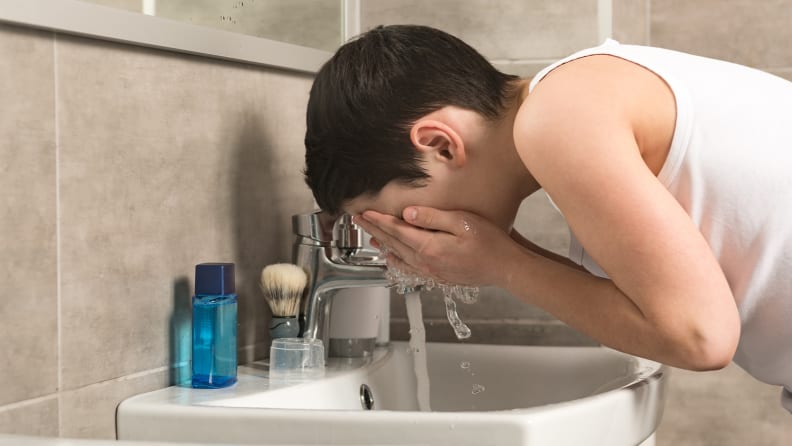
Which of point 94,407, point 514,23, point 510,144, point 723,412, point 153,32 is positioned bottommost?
point 723,412

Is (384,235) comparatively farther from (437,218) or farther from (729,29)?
(729,29)

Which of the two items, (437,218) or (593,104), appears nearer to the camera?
(593,104)

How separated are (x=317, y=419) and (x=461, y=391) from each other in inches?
21.2

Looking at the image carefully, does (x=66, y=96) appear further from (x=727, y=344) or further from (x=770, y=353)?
(x=770, y=353)

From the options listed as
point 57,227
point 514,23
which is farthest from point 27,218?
point 514,23

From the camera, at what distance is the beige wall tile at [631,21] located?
1410 millimetres

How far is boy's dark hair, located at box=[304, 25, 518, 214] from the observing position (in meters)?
0.96

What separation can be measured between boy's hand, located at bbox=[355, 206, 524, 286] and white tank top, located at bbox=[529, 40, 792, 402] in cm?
16

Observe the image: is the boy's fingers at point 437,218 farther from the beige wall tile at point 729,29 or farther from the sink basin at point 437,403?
the beige wall tile at point 729,29

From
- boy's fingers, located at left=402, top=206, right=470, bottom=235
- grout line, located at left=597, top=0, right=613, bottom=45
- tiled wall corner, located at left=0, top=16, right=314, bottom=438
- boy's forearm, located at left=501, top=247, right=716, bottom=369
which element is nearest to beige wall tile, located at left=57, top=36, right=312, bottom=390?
tiled wall corner, located at left=0, top=16, right=314, bottom=438

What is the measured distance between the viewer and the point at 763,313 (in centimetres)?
95

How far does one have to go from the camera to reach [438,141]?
0.96 m

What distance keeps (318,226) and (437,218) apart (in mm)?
232

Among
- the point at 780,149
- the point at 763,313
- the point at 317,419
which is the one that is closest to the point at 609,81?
the point at 780,149
